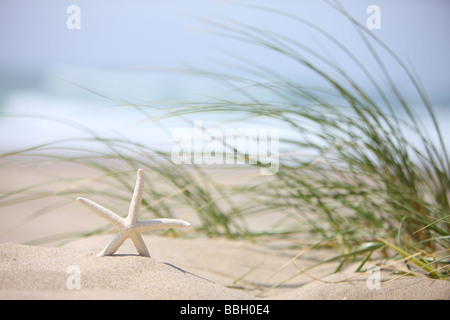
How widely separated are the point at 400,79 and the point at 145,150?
1382 centimetres

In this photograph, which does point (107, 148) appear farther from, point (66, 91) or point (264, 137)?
point (66, 91)
